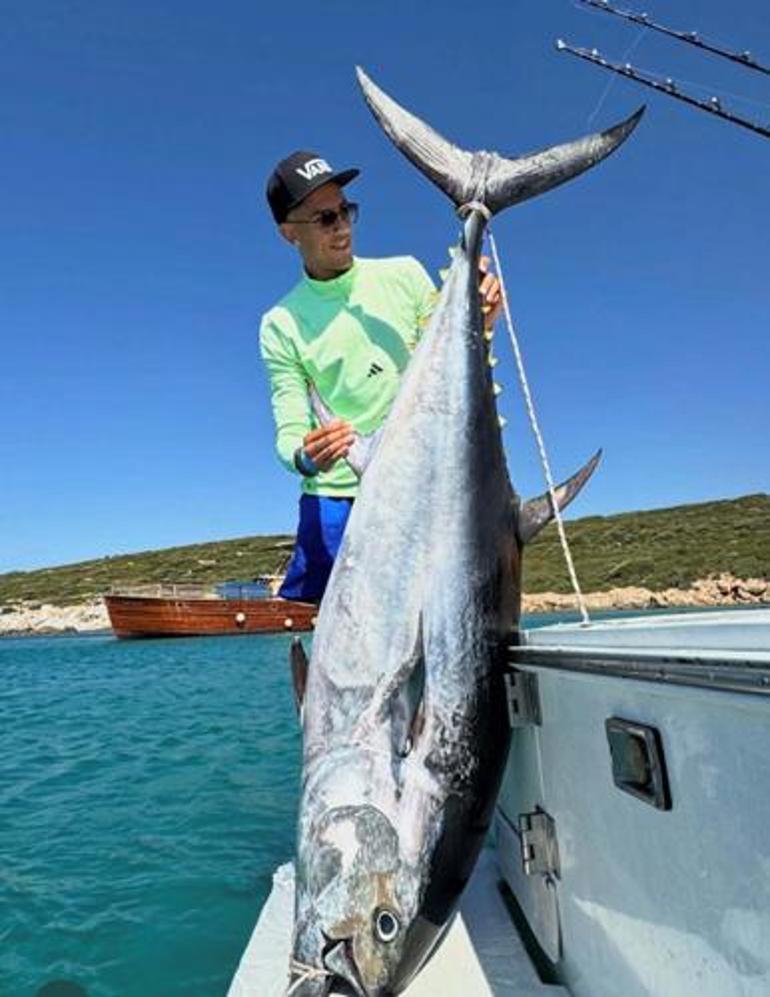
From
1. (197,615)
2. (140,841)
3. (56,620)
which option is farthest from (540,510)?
(56,620)

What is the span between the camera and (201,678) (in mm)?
18719

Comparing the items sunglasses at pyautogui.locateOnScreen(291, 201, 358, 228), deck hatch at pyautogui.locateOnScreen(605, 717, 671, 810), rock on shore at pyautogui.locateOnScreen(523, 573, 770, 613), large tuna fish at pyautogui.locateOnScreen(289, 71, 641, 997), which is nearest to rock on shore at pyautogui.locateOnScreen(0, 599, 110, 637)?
rock on shore at pyautogui.locateOnScreen(523, 573, 770, 613)

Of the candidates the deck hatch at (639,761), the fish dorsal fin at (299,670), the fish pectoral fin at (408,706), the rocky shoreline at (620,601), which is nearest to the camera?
the deck hatch at (639,761)

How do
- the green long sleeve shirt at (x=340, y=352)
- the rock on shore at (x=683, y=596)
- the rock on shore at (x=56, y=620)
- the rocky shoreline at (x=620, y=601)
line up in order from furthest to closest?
the rock on shore at (x=56, y=620) → the rocky shoreline at (x=620, y=601) → the rock on shore at (x=683, y=596) → the green long sleeve shirt at (x=340, y=352)

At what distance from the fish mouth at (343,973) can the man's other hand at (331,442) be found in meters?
1.58

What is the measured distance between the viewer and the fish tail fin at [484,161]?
10.7 ft

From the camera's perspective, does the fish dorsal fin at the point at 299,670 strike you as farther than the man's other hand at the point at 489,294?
No

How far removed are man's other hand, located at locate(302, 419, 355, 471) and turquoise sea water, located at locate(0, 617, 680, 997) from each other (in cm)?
200

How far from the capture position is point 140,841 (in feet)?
17.2

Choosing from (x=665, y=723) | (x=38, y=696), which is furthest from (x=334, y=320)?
(x=38, y=696)

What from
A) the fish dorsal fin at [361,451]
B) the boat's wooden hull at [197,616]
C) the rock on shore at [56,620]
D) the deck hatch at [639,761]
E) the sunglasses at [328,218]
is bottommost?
the deck hatch at [639,761]

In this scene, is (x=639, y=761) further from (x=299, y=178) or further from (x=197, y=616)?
(x=197, y=616)

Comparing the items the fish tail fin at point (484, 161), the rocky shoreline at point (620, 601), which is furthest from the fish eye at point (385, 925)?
the rocky shoreline at point (620, 601)

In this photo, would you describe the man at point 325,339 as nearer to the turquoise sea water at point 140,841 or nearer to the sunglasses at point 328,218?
the sunglasses at point 328,218
